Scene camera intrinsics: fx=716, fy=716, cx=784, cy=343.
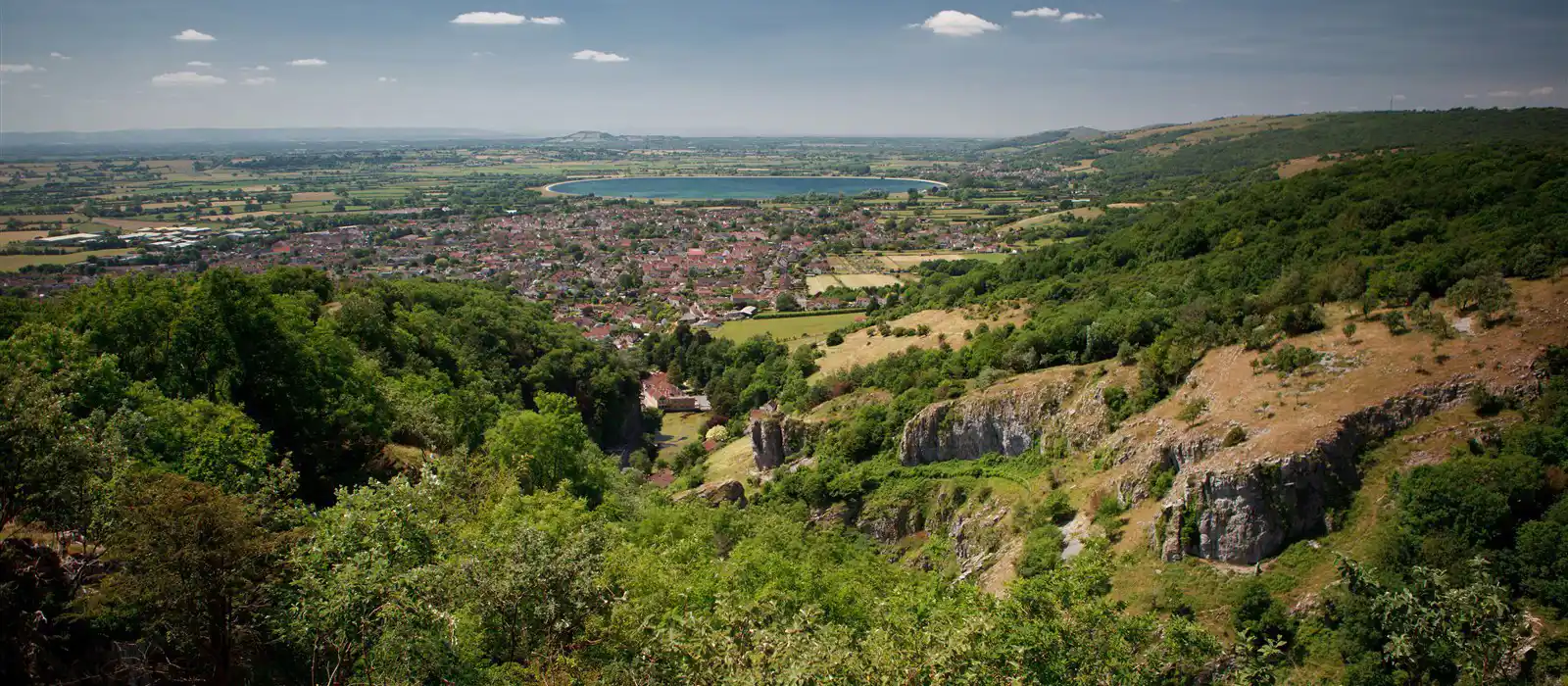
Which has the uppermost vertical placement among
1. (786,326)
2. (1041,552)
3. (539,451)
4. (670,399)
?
(539,451)

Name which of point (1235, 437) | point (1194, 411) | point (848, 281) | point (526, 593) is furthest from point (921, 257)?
point (526, 593)

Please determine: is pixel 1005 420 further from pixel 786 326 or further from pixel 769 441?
pixel 786 326

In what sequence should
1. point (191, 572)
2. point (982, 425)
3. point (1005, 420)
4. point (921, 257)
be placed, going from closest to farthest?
point (191, 572)
point (1005, 420)
point (982, 425)
point (921, 257)

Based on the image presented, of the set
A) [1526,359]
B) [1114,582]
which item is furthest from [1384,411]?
[1114,582]

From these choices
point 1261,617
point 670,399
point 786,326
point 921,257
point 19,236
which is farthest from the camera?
point 921,257

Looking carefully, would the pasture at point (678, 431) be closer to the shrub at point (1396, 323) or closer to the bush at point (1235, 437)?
the bush at point (1235, 437)

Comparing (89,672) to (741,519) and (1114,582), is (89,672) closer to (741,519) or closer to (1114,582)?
(741,519)

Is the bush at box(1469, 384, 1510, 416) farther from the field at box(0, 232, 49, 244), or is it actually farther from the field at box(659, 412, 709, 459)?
the field at box(0, 232, 49, 244)
